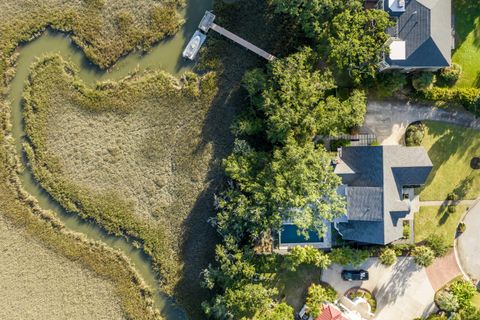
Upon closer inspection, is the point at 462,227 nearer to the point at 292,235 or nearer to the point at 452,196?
the point at 452,196

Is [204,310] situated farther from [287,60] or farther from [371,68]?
[371,68]

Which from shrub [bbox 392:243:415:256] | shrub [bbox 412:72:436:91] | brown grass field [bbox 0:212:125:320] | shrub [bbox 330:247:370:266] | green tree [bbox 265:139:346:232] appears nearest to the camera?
green tree [bbox 265:139:346:232]

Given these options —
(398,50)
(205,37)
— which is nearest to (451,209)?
(398,50)

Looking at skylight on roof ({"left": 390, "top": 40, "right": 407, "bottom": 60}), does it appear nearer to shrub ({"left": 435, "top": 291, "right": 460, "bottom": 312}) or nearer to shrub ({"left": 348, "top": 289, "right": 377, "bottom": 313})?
shrub ({"left": 348, "top": 289, "right": 377, "bottom": 313})

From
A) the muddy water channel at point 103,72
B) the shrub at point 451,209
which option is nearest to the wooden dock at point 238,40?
the muddy water channel at point 103,72

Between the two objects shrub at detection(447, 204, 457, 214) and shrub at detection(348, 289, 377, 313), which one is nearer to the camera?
shrub at detection(348, 289, 377, 313)

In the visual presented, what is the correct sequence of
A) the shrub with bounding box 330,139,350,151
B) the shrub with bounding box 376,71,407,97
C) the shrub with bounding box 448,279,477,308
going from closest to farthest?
1. the shrub with bounding box 376,71,407,97
2. the shrub with bounding box 448,279,477,308
3. the shrub with bounding box 330,139,350,151

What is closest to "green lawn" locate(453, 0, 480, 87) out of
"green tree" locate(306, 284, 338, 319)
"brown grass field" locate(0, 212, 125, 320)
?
"green tree" locate(306, 284, 338, 319)

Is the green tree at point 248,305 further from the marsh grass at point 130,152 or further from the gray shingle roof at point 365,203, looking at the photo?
the gray shingle roof at point 365,203
